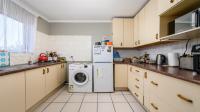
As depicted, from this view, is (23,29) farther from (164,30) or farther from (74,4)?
(164,30)

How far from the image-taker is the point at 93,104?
102 inches

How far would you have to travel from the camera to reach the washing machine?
335cm

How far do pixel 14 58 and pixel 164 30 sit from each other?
114 inches

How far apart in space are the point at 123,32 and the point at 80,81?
1903 mm

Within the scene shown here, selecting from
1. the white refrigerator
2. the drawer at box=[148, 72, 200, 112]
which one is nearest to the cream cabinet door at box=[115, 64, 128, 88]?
the white refrigerator

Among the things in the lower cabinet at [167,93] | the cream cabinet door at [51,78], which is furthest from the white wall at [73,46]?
the lower cabinet at [167,93]

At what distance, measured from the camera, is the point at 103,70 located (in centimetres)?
338

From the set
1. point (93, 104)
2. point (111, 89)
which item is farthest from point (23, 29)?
point (111, 89)

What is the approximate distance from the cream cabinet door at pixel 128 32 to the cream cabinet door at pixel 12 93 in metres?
2.82

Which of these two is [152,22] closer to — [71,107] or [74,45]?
[71,107]

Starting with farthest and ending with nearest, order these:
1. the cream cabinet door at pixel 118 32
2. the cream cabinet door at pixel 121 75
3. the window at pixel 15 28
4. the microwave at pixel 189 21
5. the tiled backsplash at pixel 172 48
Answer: the cream cabinet door at pixel 118 32 < the cream cabinet door at pixel 121 75 < the window at pixel 15 28 < the tiled backsplash at pixel 172 48 < the microwave at pixel 189 21

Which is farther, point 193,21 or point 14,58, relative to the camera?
point 14,58

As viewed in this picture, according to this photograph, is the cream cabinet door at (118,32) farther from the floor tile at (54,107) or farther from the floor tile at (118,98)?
the floor tile at (54,107)

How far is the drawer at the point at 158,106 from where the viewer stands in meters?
1.39
